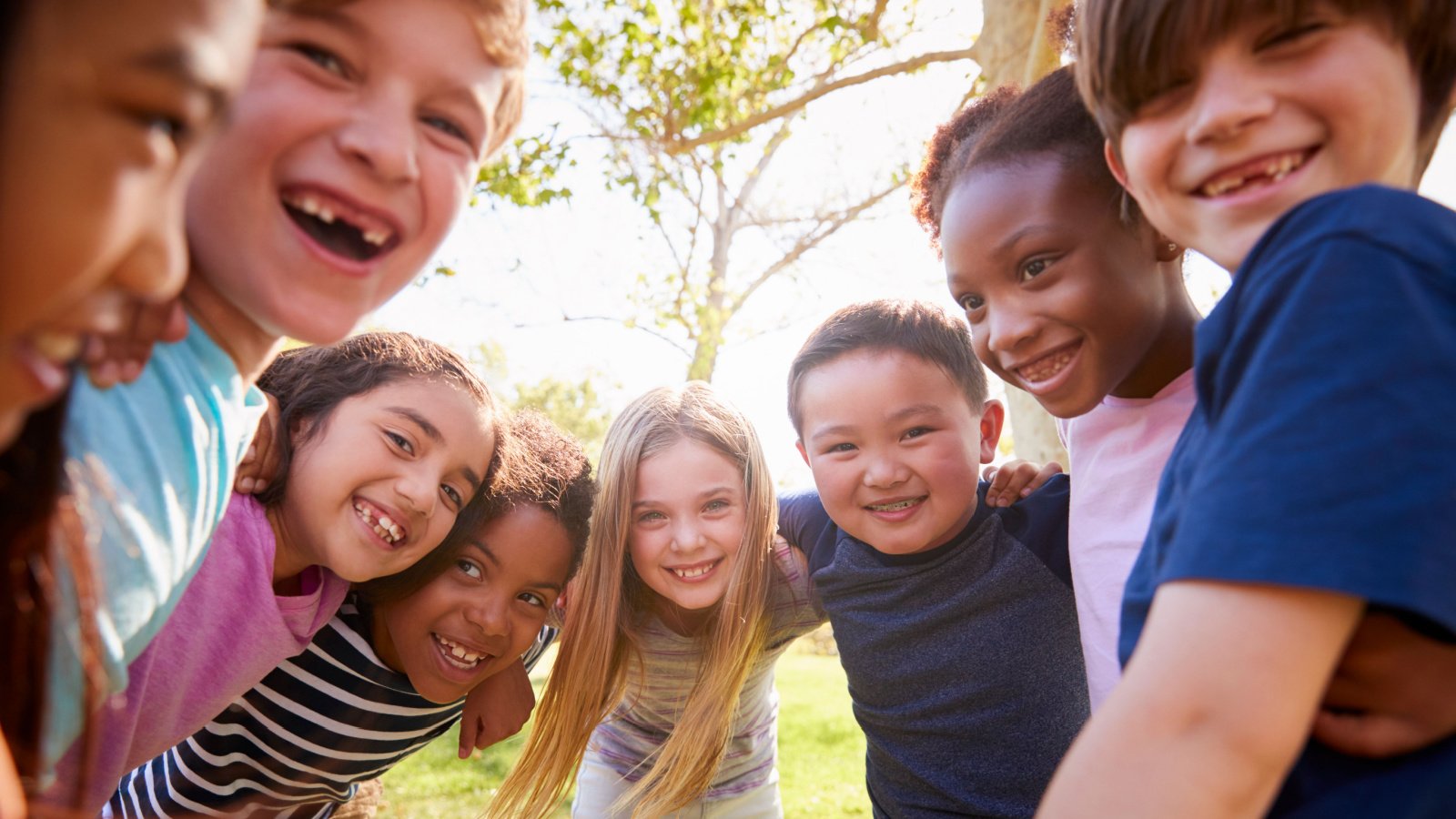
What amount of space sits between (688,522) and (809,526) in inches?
17.7

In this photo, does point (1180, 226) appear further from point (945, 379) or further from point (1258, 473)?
point (945, 379)

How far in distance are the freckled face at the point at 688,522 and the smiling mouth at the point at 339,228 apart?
1.78 meters

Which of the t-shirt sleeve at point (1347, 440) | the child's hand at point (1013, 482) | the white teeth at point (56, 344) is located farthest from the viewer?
the child's hand at point (1013, 482)

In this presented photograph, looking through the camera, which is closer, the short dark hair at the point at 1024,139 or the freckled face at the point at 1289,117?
the freckled face at the point at 1289,117

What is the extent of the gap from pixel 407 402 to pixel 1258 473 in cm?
217

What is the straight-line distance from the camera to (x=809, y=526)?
3133mm

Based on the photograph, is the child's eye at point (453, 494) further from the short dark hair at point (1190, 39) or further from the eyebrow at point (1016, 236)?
the short dark hair at point (1190, 39)

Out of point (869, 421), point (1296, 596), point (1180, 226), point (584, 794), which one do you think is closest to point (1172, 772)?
point (1296, 596)

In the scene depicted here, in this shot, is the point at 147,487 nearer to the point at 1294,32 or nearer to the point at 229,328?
the point at 229,328

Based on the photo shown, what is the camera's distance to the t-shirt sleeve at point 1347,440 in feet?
2.39

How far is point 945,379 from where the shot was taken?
106 inches

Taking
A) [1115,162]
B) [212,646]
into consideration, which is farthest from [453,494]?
[1115,162]

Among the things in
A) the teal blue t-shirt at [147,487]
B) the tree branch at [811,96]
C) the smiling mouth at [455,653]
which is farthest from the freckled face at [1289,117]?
the tree branch at [811,96]

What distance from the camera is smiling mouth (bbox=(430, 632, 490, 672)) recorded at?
2.74 meters
